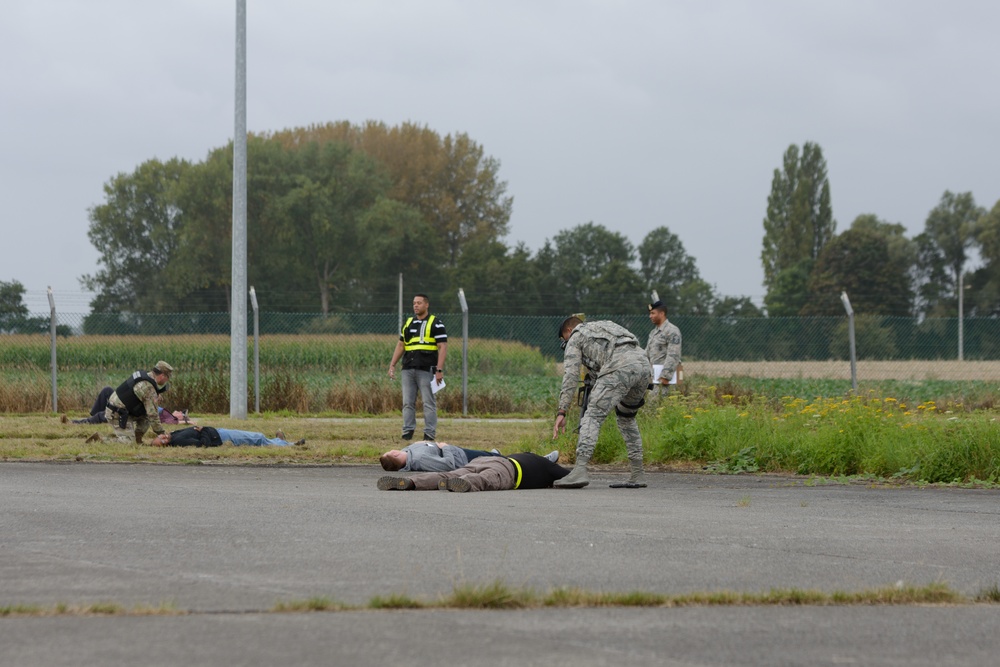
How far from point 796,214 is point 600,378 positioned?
258ft

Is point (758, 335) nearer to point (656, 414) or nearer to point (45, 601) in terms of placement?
point (656, 414)

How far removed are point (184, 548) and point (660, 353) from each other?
935 centimetres

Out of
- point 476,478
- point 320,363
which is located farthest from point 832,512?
point 320,363

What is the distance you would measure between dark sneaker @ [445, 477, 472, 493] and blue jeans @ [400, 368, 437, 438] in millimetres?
4968

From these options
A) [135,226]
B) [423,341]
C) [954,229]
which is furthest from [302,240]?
[423,341]

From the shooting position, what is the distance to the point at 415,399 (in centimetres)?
1530

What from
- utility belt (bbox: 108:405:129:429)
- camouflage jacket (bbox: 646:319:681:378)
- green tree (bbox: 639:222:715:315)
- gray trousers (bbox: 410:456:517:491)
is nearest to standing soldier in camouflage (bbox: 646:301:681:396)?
camouflage jacket (bbox: 646:319:681:378)

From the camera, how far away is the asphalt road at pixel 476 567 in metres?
4.29

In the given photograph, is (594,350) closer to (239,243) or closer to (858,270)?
(239,243)

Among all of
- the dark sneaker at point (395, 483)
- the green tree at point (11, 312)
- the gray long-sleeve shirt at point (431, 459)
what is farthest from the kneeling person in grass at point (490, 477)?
the green tree at point (11, 312)

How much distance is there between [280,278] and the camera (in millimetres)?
71500

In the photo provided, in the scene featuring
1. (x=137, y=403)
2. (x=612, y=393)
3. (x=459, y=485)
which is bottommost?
(x=459, y=485)

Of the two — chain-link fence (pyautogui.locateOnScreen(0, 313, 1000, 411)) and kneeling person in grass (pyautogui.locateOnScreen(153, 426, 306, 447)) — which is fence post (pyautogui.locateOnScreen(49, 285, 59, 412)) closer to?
chain-link fence (pyautogui.locateOnScreen(0, 313, 1000, 411))

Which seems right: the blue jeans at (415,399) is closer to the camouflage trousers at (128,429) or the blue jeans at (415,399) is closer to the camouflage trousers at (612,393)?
the camouflage trousers at (128,429)
